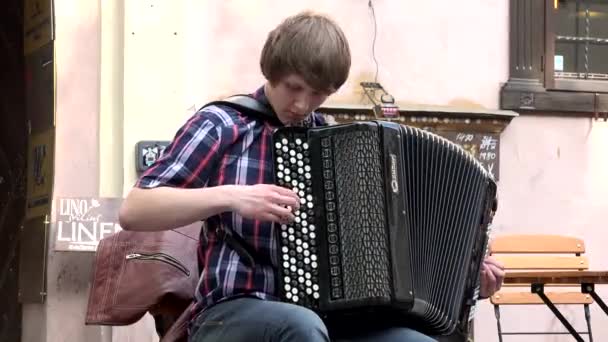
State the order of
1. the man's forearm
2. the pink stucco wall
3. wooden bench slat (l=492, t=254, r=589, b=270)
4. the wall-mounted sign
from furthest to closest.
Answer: the pink stucco wall < wooden bench slat (l=492, t=254, r=589, b=270) < the wall-mounted sign < the man's forearm

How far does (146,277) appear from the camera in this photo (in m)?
3.41

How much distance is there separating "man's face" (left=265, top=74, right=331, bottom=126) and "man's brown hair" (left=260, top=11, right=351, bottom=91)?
18 millimetres

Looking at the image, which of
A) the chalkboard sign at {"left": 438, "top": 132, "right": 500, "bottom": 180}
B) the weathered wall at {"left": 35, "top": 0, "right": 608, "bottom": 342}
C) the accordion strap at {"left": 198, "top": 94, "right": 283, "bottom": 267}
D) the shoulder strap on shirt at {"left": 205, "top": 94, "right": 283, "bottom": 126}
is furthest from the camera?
the chalkboard sign at {"left": 438, "top": 132, "right": 500, "bottom": 180}

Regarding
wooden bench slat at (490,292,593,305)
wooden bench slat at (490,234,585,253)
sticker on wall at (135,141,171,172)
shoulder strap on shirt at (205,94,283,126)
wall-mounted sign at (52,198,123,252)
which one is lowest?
wooden bench slat at (490,292,593,305)

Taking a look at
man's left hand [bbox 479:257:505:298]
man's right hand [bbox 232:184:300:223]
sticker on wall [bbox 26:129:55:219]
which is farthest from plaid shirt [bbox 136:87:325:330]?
sticker on wall [bbox 26:129:55:219]

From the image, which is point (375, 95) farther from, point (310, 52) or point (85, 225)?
point (310, 52)

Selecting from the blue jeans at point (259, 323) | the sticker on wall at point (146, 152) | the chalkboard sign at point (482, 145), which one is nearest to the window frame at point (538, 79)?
the chalkboard sign at point (482, 145)

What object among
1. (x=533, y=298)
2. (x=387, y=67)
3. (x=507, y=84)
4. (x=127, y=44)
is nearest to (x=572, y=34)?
(x=507, y=84)

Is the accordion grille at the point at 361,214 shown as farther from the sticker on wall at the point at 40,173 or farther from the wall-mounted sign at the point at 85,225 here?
the sticker on wall at the point at 40,173

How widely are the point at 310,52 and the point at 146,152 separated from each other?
7.07 ft

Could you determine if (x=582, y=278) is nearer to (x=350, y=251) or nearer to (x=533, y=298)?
(x=533, y=298)

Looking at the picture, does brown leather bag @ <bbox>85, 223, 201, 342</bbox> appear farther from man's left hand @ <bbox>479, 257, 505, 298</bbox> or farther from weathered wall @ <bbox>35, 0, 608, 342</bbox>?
weathered wall @ <bbox>35, 0, 608, 342</bbox>

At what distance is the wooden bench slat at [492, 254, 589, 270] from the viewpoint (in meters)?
5.39

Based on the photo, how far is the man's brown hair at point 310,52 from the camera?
8.58 feet
